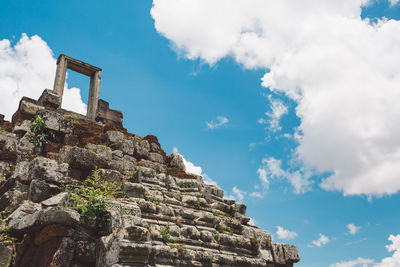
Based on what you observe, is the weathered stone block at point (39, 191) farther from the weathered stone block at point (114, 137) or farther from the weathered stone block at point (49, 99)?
the weathered stone block at point (49, 99)

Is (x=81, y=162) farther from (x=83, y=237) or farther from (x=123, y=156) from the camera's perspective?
(x=83, y=237)

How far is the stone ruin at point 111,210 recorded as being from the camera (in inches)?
204

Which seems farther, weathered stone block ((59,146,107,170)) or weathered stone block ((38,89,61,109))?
weathered stone block ((38,89,61,109))

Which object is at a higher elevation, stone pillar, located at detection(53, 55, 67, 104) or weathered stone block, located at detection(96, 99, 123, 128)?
stone pillar, located at detection(53, 55, 67, 104)

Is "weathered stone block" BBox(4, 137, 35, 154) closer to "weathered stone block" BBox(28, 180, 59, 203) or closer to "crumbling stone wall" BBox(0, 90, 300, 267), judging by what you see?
"crumbling stone wall" BBox(0, 90, 300, 267)

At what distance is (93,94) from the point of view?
46.8ft

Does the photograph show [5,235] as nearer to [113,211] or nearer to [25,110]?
[113,211]

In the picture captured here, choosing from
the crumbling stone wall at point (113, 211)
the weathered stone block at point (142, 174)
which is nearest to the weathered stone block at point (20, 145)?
the crumbling stone wall at point (113, 211)

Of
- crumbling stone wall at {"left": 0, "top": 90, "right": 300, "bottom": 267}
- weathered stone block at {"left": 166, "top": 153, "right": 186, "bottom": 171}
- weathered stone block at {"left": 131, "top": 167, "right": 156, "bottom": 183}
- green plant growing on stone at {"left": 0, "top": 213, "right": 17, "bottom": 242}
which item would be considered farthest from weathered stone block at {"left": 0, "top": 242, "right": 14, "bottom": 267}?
weathered stone block at {"left": 166, "top": 153, "right": 186, "bottom": 171}

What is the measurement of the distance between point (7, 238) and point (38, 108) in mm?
5195

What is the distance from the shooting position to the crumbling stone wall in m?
5.18

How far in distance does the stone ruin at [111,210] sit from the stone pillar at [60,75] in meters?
2.36

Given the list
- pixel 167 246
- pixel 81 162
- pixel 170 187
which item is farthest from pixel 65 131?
pixel 167 246

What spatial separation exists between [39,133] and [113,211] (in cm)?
452
